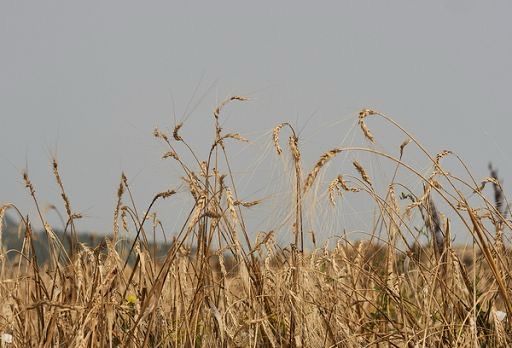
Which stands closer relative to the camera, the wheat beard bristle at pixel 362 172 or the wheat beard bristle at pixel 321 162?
the wheat beard bristle at pixel 321 162

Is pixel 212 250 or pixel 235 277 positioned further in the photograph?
pixel 235 277

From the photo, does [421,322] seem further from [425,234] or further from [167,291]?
[167,291]

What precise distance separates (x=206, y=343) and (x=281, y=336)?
0.28 meters

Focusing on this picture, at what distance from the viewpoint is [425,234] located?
11.4 ft

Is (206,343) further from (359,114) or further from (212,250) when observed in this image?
(359,114)

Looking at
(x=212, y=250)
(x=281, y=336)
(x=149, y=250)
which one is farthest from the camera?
(x=149, y=250)

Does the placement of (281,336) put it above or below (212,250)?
below

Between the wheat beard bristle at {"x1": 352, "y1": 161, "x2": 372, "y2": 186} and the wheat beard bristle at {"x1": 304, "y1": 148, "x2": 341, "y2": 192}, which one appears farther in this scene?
the wheat beard bristle at {"x1": 352, "y1": 161, "x2": 372, "y2": 186}

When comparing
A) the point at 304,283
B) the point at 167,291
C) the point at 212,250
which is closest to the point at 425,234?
the point at 304,283

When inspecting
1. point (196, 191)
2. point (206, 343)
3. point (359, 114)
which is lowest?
point (206, 343)

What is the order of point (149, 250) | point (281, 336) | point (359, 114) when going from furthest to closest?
point (149, 250) → point (281, 336) → point (359, 114)

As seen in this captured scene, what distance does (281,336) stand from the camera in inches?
121

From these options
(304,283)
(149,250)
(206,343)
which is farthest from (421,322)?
(149,250)

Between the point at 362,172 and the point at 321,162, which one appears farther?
the point at 362,172
